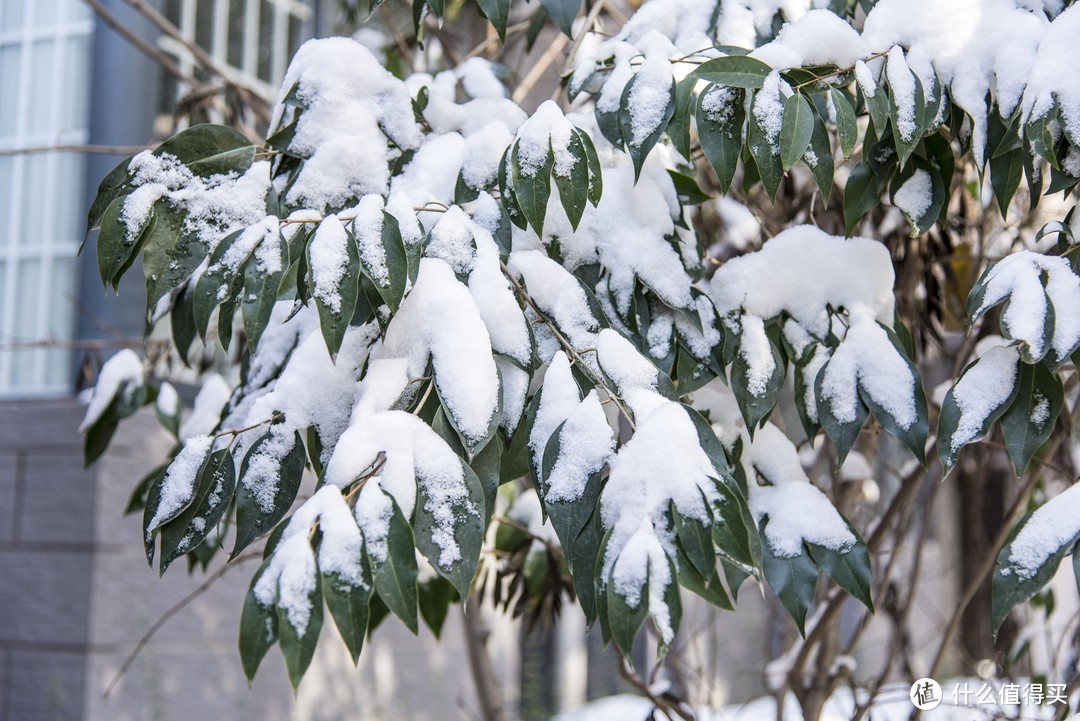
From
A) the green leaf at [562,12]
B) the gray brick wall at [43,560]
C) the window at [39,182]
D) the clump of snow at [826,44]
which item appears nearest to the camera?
the clump of snow at [826,44]

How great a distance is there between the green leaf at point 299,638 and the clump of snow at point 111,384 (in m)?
0.94

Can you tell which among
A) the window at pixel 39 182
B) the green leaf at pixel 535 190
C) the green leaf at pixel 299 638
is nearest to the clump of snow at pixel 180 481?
the green leaf at pixel 299 638

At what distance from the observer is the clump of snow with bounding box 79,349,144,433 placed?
1.46 meters

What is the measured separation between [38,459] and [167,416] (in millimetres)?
907

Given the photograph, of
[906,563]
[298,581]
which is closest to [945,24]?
[298,581]

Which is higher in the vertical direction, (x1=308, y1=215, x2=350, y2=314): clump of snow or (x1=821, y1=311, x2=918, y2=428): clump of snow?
(x1=308, y1=215, x2=350, y2=314): clump of snow

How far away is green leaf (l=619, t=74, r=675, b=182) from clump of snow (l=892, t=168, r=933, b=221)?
0.82 ft

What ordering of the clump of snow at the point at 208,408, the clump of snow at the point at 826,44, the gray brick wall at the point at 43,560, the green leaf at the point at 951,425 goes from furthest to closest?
1. the gray brick wall at the point at 43,560
2. the clump of snow at the point at 208,408
3. the clump of snow at the point at 826,44
4. the green leaf at the point at 951,425

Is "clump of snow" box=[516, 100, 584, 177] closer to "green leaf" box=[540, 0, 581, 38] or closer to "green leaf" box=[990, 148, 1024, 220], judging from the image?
"green leaf" box=[540, 0, 581, 38]

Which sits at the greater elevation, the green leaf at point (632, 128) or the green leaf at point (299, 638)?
the green leaf at point (632, 128)

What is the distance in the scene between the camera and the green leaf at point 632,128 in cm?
91

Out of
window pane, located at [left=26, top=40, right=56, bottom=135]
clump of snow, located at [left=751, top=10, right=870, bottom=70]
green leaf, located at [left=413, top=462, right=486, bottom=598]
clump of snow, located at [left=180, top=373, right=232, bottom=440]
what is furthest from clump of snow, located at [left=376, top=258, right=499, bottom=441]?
window pane, located at [left=26, top=40, right=56, bottom=135]

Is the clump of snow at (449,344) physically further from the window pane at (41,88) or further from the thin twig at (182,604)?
the window pane at (41,88)

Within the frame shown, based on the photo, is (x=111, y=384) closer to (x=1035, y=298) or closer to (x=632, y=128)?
(x=632, y=128)
